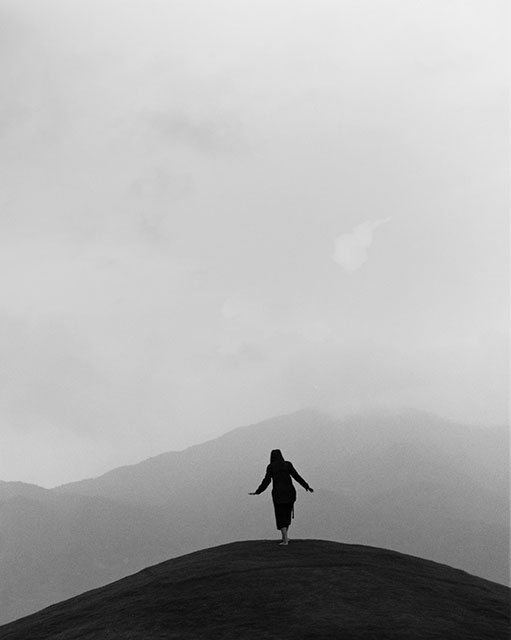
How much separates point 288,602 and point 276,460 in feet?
25.2

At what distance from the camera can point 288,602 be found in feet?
67.9

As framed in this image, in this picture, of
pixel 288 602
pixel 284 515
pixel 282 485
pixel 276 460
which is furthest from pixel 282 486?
pixel 288 602

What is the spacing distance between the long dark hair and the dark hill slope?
3025 millimetres

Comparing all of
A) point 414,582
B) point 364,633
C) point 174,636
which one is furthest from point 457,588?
point 174,636

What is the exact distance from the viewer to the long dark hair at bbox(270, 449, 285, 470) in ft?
90.7

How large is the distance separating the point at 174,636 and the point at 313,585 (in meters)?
4.68

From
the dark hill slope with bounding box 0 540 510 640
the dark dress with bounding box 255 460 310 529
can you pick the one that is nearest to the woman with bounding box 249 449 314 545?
the dark dress with bounding box 255 460 310 529

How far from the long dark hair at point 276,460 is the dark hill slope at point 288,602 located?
3025 millimetres

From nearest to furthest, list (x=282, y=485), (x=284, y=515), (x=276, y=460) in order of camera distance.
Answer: (x=282, y=485) → (x=284, y=515) → (x=276, y=460)

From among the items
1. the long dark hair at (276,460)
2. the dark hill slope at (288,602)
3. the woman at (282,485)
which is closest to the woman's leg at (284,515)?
the woman at (282,485)

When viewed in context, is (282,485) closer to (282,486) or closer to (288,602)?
(282,486)

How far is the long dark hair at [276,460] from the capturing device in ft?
90.7

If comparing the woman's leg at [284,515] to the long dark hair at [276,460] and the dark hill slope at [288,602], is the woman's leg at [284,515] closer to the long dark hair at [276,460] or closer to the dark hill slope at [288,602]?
the dark hill slope at [288,602]

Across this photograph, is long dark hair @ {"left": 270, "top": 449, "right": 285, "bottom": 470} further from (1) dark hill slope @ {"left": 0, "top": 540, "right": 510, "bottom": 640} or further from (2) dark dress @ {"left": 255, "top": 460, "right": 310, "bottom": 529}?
(1) dark hill slope @ {"left": 0, "top": 540, "right": 510, "bottom": 640}
